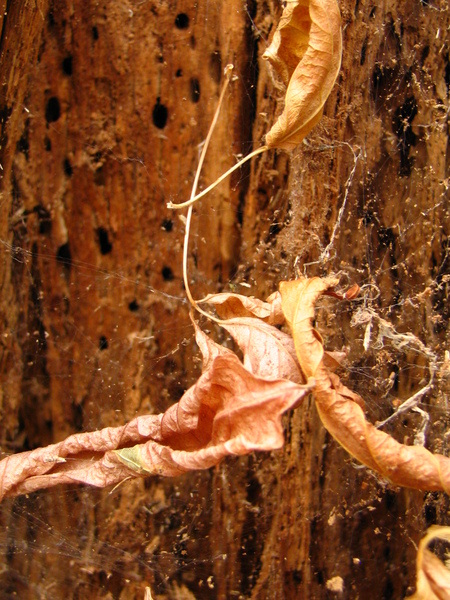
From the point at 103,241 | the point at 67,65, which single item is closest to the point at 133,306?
the point at 103,241

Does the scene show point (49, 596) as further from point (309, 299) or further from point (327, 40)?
point (327, 40)

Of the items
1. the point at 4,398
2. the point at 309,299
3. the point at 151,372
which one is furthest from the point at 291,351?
the point at 4,398

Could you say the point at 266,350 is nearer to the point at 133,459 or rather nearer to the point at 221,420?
the point at 221,420

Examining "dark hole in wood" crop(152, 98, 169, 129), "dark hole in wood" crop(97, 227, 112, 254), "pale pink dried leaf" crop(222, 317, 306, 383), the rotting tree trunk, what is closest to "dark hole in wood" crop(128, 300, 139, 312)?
the rotting tree trunk

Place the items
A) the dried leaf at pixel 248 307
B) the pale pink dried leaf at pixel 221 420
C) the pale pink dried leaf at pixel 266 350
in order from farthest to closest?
the dried leaf at pixel 248 307, the pale pink dried leaf at pixel 266 350, the pale pink dried leaf at pixel 221 420

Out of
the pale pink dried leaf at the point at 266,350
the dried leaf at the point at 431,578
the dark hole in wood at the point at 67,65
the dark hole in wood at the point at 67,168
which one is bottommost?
the dried leaf at the point at 431,578

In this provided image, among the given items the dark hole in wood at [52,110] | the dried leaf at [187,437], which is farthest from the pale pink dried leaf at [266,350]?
the dark hole in wood at [52,110]

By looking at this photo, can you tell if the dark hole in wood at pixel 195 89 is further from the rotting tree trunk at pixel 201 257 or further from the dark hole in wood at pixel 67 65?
the dark hole in wood at pixel 67 65
